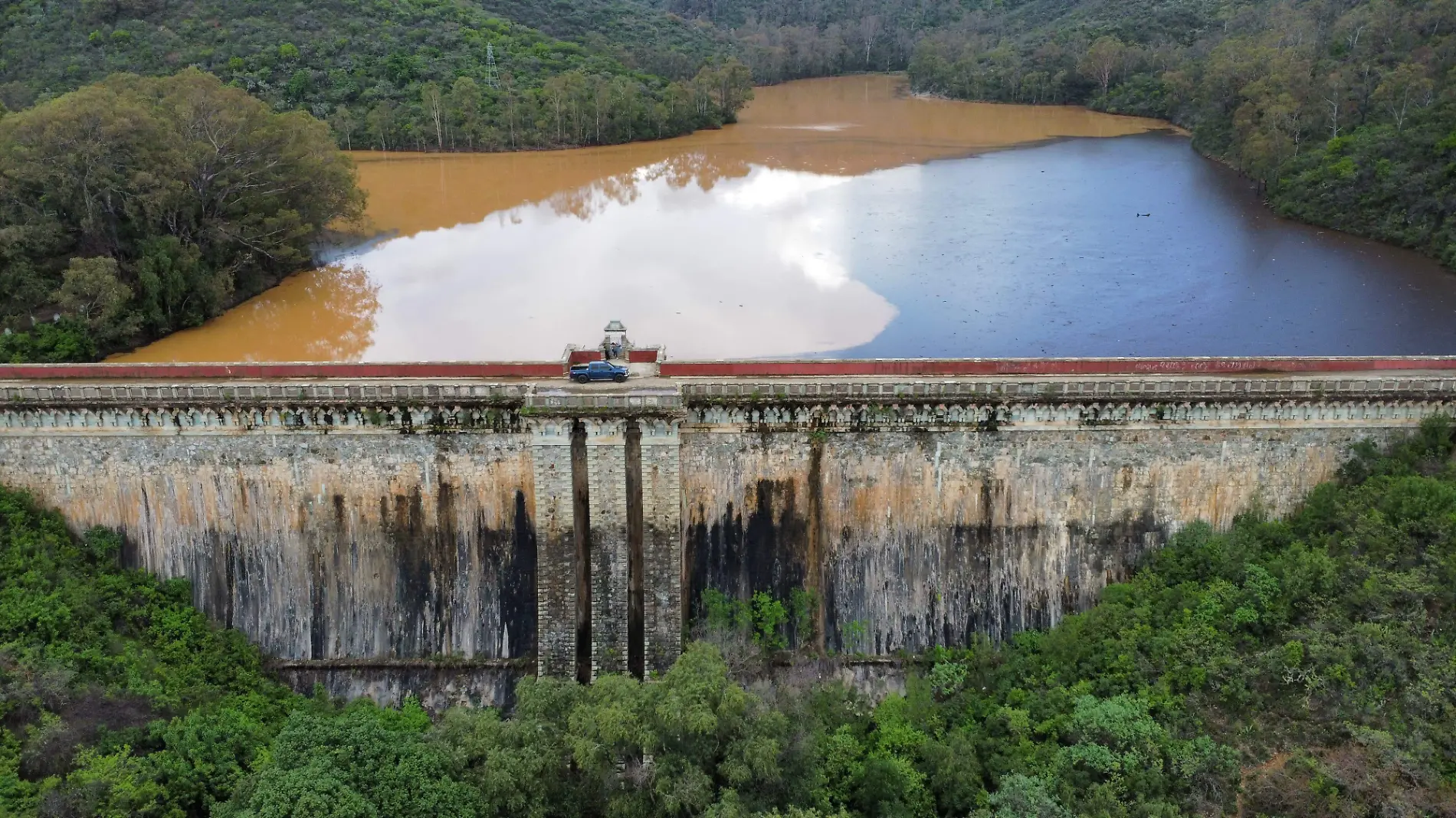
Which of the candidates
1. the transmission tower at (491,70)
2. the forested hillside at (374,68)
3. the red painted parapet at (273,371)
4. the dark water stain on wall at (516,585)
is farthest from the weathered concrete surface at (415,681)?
the transmission tower at (491,70)

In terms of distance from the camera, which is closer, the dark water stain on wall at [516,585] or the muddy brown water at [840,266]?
the dark water stain on wall at [516,585]

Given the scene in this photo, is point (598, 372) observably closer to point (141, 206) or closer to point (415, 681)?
point (415, 681)

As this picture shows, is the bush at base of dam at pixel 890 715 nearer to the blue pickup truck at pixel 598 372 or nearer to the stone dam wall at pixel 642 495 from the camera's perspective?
the stone dam wall at pixel 642 495

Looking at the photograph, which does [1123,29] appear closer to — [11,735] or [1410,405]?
[1410,405]

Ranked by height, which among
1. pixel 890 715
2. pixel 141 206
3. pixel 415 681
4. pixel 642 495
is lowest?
pixel 415 681

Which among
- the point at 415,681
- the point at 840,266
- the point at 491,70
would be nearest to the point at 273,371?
the point at 415,681

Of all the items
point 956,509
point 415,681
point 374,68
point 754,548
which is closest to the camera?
point 415,681
